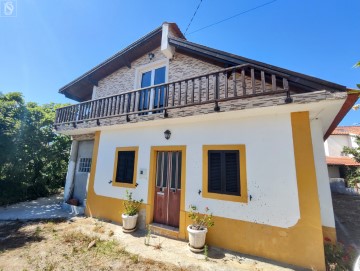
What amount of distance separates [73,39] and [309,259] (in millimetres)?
13526

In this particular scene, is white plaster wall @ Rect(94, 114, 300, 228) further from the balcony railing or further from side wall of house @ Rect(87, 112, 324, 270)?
the balcony railing

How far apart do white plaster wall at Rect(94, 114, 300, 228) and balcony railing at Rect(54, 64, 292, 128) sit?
946mm

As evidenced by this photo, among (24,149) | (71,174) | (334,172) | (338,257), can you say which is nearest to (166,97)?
(338,257)

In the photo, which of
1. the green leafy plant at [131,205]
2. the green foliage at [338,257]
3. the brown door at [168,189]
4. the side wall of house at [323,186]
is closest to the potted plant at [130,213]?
the green leafy plant at [131,205]

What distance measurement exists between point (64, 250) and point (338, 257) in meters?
7.48

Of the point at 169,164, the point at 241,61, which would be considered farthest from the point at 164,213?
the point at 241,61

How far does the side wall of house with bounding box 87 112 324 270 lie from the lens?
14.1 feet

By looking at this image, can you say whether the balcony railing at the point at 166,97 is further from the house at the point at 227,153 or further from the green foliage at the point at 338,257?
the green foliage at the point at 338,257

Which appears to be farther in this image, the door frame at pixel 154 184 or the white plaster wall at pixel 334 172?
the white plaster wall at pixel 334 172

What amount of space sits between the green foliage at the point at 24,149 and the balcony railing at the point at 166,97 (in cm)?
336

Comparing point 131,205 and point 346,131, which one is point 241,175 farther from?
point 346,131

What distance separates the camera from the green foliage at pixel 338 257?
4.06 meters

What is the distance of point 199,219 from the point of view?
543 centimetres

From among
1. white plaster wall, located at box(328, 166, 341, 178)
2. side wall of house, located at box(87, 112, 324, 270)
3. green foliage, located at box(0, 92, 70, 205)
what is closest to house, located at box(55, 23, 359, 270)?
side wall of house, located at box(87, 112, 324, 270)
